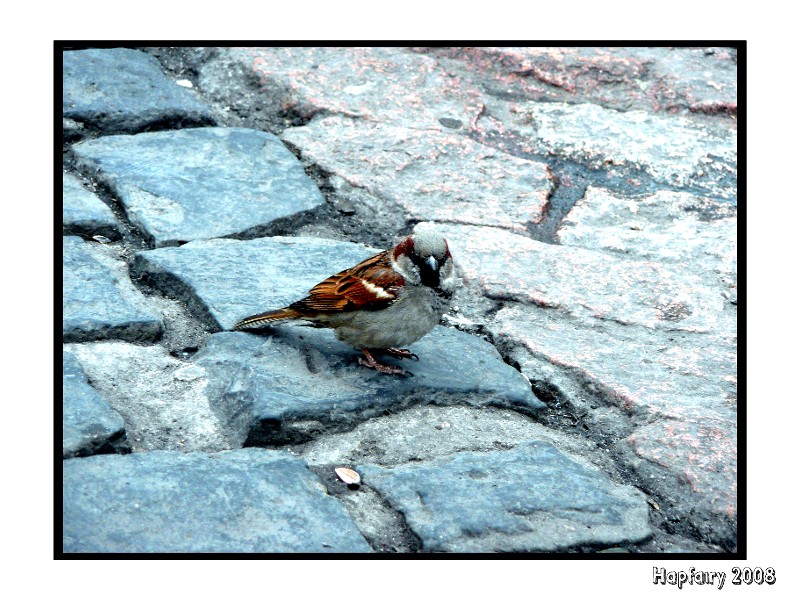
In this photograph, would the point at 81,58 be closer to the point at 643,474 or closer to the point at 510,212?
the point at 510,212

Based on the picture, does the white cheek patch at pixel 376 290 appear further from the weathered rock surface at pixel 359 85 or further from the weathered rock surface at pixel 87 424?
the weathered rock surface at pixel 359 85

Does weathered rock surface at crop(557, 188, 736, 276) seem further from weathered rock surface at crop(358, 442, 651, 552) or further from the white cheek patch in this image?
weathered rock surface at crop(358, 442, 651, 552)

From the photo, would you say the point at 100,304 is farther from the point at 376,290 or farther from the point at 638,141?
the point at 638,141

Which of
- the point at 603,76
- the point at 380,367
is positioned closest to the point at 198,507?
the point at 380,367

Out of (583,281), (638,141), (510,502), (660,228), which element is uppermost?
(638,141)

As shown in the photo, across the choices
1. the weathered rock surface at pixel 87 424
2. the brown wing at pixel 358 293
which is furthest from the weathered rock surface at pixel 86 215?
the weathered rock surface at pixel 87 424

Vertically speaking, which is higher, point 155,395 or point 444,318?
point 444,318
